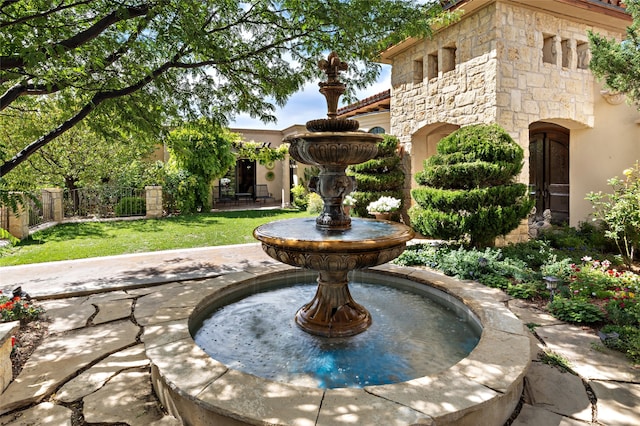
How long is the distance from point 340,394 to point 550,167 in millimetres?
10859

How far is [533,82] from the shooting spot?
7.66 metres

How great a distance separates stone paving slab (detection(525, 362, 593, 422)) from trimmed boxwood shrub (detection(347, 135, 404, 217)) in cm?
709

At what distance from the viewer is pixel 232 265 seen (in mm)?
6305

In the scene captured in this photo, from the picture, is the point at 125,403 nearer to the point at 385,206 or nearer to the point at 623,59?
the point at 385,206

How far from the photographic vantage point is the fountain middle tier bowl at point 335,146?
305cm

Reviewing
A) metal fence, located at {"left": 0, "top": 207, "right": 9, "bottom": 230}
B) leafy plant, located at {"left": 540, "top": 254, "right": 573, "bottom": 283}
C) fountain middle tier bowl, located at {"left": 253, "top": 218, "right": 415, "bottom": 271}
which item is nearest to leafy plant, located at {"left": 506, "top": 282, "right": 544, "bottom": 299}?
leafy plant, located at {"left": 540, "top": 254, "right": 573, "bottom": 283}

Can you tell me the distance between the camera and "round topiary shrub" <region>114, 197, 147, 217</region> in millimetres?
13328

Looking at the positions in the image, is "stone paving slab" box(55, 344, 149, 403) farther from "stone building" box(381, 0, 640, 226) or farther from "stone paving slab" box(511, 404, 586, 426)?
"stone building" box(381, 0, 640, 226)

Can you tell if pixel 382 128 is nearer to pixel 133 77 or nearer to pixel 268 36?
pixel 268 36

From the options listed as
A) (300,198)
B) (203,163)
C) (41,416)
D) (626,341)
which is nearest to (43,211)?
(203,163)

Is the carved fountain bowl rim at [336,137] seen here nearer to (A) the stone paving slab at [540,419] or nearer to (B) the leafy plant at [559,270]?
(A) the stone paving slab at [540,419]

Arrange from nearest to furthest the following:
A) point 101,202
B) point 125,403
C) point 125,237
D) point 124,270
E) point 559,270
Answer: point 125,403
point 559,270
point 124,270
point 125,237
point 101,202

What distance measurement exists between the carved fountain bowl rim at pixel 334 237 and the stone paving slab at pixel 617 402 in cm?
168

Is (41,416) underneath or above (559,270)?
underneath
